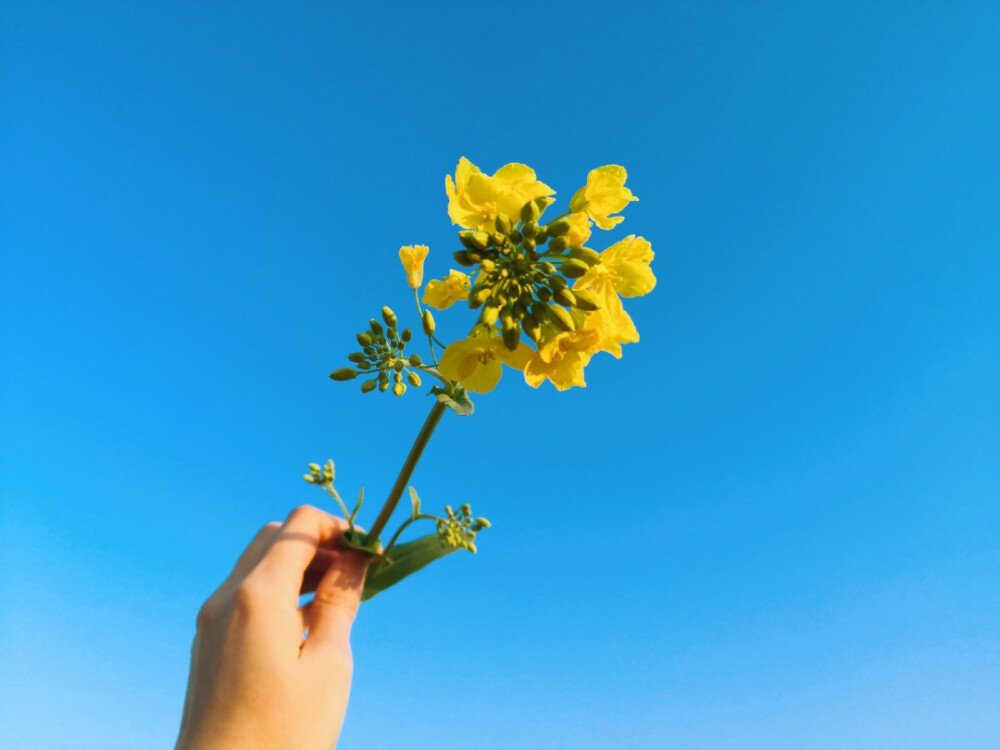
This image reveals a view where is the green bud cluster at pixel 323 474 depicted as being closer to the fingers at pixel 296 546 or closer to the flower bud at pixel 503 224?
the fingers at pixel 296 546

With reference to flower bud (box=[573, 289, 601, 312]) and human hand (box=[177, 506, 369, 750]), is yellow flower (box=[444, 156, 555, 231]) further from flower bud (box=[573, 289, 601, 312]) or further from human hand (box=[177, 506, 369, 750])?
human hand (box=[177, 506, 369, 750])

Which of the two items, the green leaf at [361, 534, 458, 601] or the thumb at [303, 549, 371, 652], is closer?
the thumb at [303, 549, 371, 652]

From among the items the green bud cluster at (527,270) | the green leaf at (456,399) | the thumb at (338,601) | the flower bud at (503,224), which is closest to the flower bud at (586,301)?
the green bud cluster at (527,270)

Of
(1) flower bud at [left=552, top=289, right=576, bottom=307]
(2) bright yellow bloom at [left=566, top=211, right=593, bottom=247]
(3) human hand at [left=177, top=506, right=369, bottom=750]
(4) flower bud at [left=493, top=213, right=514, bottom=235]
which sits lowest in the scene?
(3) human hand at [left=177, top=506, right=369, bottom=750]

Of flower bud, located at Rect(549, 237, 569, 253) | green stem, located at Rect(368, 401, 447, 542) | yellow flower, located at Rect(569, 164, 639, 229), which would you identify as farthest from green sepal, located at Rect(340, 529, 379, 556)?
yellow flower, located at Rect(569, 164, 639, 229)

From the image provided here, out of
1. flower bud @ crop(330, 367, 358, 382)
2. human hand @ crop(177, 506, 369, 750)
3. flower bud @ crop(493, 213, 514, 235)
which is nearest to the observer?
human hand @ crop(177, 506, 369, 750)

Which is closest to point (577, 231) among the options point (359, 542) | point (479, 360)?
point (479, 360)
